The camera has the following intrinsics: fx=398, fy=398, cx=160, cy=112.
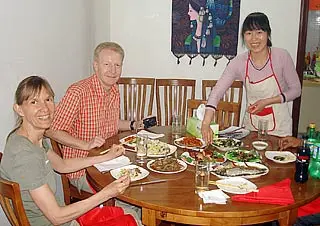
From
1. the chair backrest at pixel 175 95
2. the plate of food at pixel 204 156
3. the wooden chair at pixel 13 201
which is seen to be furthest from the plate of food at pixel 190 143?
the chair backrest at pixel 175 95

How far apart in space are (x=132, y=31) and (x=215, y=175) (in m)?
2.56

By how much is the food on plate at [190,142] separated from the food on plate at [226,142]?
9cm

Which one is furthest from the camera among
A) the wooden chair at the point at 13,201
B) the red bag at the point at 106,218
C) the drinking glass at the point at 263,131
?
the drinking glass at the point at 263,131

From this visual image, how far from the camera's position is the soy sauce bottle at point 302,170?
1817mm

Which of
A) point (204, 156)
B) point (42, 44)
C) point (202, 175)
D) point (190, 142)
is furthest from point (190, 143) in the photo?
point (42, 44)

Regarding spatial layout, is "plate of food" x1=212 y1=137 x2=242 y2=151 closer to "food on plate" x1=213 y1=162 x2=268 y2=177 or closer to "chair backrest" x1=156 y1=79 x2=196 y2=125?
"food on plate" x1=213 y1=162 x2=268 y2=177

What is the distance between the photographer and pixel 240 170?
6.31 ft

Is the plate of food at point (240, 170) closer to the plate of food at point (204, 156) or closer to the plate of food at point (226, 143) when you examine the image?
the plate of food at point (204, 156)

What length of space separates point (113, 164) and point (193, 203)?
1.83ft

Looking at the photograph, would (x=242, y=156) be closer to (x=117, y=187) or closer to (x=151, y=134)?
(x=151, y=134)

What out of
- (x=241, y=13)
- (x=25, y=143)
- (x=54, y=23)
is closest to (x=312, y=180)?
(x=25, y=143)

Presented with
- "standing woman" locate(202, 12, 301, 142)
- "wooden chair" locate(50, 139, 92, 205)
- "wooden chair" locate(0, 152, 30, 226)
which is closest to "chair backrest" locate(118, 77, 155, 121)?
"standing woman" locate(202, 12, 301, 142)

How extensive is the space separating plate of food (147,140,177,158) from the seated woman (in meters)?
0.49

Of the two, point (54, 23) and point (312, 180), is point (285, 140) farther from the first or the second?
point (54, 23)
